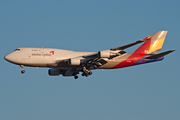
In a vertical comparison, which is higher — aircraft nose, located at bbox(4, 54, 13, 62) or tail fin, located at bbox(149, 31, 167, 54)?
tail fin, located at bbox(149, 31, 167, 54)

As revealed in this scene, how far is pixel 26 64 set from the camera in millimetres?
55469

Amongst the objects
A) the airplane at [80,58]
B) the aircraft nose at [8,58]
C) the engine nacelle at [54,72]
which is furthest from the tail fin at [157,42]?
the aircraft nose at [8,58]

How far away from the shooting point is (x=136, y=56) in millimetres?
60656

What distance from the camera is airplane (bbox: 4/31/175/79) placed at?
181 feet

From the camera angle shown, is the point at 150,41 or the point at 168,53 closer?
the point at 168,53

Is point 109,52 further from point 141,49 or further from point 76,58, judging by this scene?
point 141,49

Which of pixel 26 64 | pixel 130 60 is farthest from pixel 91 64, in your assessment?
pixel 26 64

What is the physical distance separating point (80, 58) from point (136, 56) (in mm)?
11437

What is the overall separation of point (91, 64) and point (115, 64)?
497 centimetres

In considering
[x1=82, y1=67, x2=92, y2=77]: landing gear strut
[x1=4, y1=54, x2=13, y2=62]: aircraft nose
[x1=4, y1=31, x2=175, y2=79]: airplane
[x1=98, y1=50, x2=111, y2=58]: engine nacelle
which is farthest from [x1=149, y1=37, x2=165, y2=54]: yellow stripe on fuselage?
[x1=4, y1=54, x2=13, y2=62]: aircraft nose

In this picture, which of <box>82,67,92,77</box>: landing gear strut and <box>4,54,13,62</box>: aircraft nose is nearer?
<box>4,54,13,62</box>: aircraft nose

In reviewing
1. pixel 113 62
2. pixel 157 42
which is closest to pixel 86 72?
pixel 113 62

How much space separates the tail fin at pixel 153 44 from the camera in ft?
203

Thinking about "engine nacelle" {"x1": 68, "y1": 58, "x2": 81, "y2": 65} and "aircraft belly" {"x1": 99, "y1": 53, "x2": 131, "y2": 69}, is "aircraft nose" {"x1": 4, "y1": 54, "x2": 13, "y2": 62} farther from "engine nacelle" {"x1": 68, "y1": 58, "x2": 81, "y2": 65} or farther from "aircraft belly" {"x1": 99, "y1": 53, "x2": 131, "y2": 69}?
"aircraft belly" {"x1": 99, "y1": 53, "x2": 131, "y2": 69}
